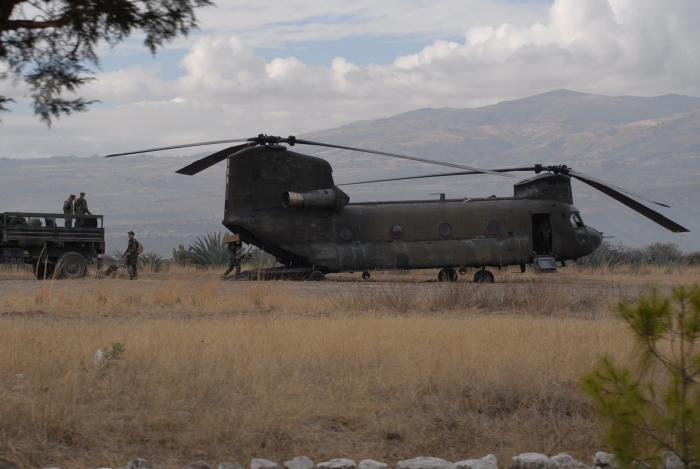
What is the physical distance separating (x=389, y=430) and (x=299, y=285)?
12.9 meters

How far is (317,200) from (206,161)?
2.99 metres

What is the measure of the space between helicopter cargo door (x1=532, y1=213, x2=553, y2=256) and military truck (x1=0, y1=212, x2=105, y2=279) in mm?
11399

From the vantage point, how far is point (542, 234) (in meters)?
24.3

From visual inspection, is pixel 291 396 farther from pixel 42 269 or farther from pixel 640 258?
pixel 640 258

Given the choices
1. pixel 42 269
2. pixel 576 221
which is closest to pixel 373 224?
pixel 576 221

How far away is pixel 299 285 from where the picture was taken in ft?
66.9

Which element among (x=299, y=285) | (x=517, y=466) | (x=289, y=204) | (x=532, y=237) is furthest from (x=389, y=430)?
(x=532, y=237)

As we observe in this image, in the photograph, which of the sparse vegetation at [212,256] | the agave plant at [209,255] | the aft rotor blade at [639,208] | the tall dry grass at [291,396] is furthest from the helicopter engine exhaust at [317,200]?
the tall dry grass at [291,396]

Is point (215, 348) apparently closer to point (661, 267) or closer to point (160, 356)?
point (160, 356)

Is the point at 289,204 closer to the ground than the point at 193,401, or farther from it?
farther from it

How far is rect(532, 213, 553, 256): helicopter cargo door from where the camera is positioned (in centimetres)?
2408

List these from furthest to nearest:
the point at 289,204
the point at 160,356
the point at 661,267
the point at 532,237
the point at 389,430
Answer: the point at 661,267, the point at 532,237, the point at 289,204, the point at 160,356, the point at 389,430

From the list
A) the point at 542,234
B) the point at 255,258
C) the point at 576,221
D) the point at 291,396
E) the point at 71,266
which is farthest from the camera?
the point at 255,258

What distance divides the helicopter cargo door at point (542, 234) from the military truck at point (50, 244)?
11399mm
